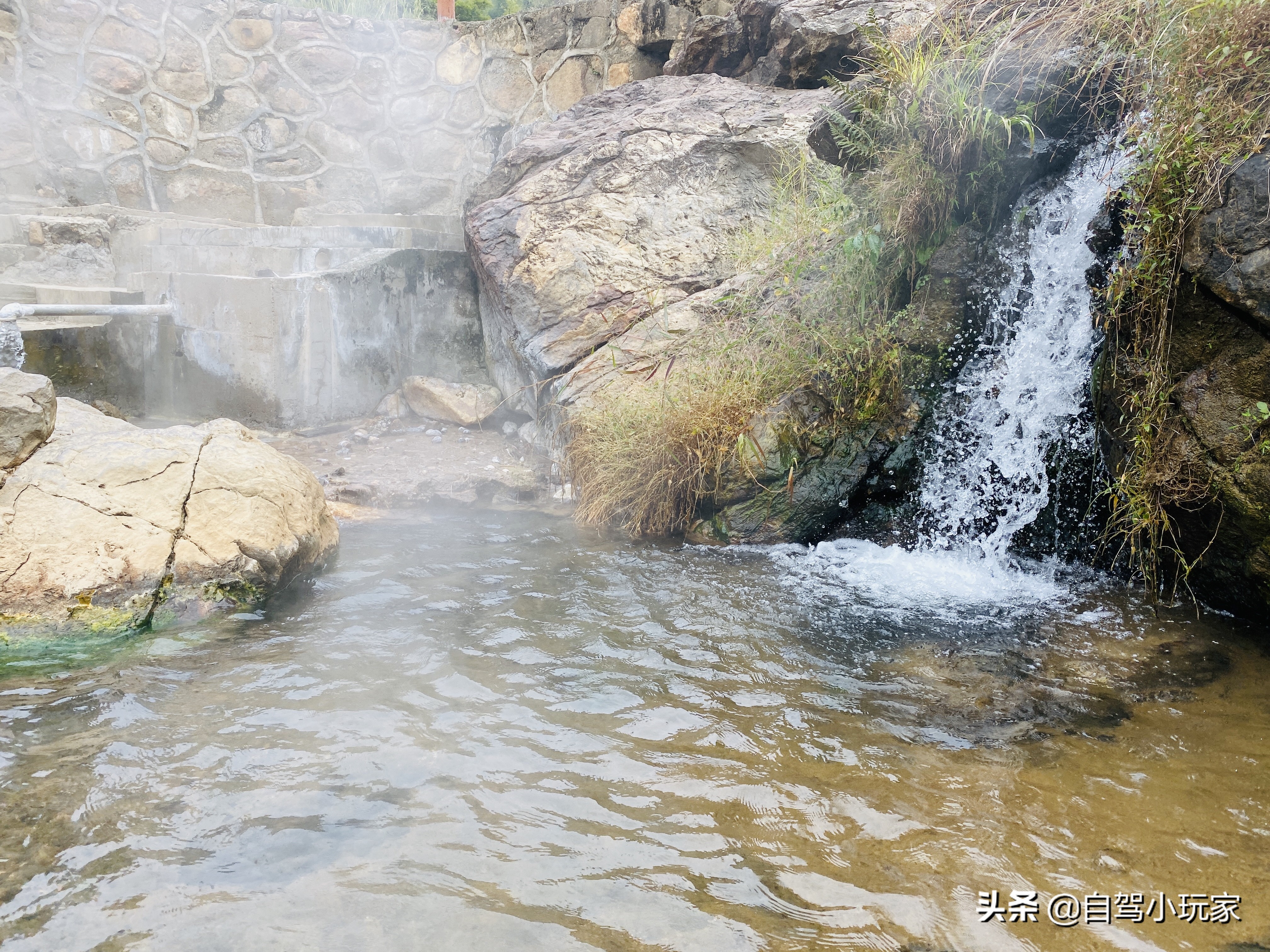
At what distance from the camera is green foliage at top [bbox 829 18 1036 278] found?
14.9 feet

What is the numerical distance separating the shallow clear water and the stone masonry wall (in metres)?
7.36

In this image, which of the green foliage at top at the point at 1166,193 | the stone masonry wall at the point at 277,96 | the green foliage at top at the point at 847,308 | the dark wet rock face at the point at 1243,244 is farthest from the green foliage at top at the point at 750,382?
the stone masonry wall at the point at 277,96

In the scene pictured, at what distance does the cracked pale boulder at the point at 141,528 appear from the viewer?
3432mm

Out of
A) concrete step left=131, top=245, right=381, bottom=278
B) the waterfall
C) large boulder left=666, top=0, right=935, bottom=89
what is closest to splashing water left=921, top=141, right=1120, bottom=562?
the waterfall

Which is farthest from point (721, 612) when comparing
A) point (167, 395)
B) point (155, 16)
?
point (155, 16)

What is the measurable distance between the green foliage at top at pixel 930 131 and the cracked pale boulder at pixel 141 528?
152 inches

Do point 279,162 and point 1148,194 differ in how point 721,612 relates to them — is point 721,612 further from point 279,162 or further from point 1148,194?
point 279,162

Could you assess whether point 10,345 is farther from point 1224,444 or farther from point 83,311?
point 1224,444

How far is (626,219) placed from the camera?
638 cm

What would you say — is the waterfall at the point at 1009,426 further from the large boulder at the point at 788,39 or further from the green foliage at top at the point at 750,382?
the large boulder at the point at 788,39

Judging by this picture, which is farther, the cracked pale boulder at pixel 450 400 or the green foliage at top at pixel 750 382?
the cracked pale boulder at pixel 450 400

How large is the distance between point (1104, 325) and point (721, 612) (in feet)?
8.17

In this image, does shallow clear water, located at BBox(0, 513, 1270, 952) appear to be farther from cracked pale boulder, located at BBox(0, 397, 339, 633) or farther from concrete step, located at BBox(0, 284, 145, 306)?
concrete step, located at BBox(0, 284, 145, 306)

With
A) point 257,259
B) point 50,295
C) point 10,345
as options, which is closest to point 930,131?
point 257,259
